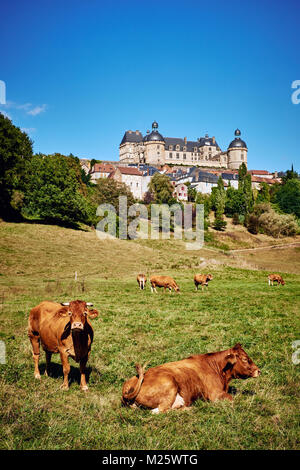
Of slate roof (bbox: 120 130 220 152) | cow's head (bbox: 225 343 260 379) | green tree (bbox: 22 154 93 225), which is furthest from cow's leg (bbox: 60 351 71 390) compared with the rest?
slate roof (bbox: 120 130 220 152)

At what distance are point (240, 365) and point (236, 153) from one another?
186 metres

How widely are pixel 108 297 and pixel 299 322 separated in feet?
38.0

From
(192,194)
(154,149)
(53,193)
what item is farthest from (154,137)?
(53,193)

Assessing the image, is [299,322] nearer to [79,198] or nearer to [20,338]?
[20,338]

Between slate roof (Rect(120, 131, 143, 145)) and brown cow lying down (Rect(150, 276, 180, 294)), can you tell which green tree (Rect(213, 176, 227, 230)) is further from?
slate roof (Rect(120, 131, 143, 145))

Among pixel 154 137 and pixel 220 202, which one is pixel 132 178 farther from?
pixel 154 137

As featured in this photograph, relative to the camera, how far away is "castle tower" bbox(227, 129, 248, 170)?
181875mm

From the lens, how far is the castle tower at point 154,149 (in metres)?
174

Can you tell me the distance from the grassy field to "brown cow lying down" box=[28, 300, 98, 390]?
1.78ft

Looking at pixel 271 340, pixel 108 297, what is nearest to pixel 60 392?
pixel 271 340

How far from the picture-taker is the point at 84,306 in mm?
7426

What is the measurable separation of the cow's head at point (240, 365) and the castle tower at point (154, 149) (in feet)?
559

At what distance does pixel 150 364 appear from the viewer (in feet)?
29.6
